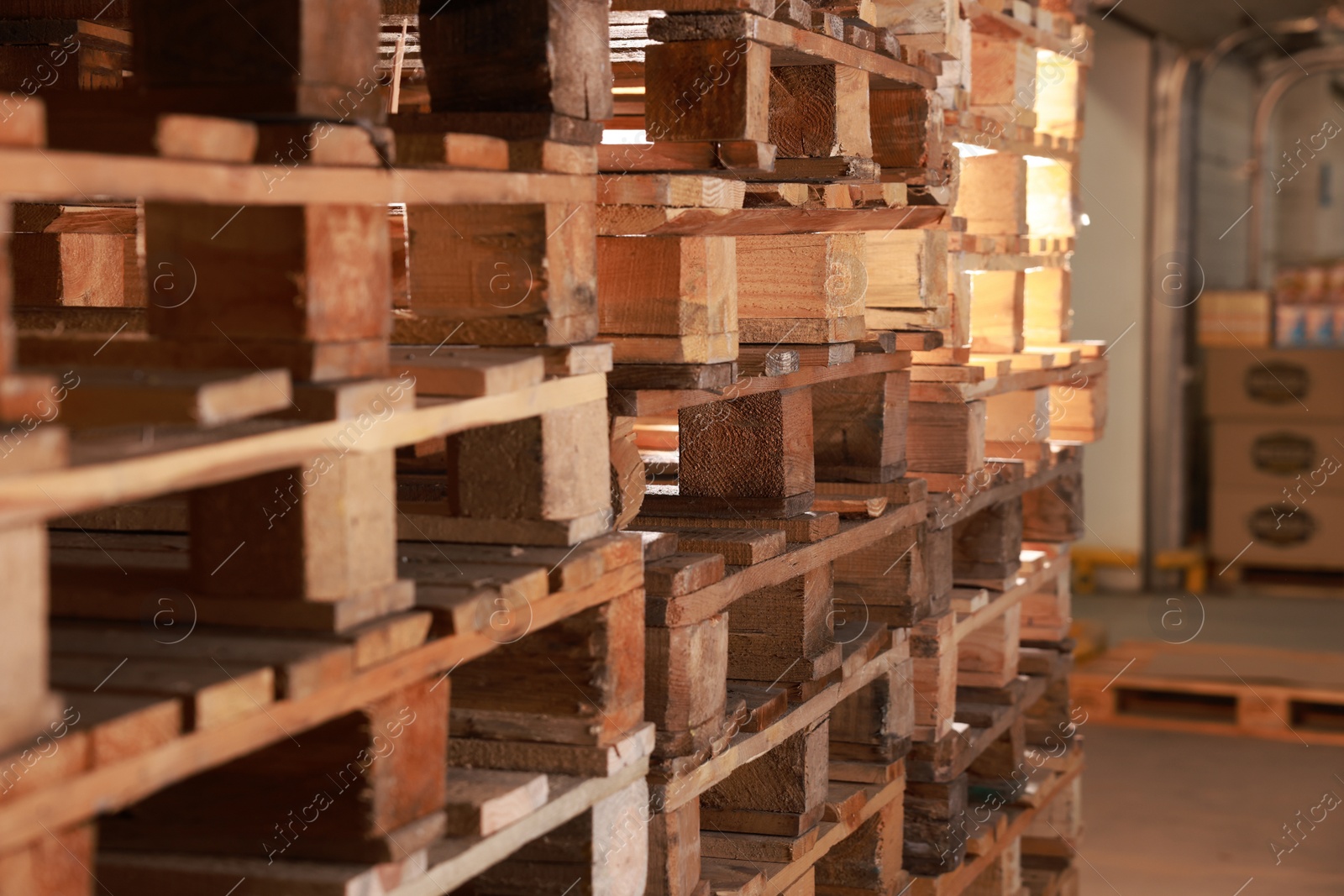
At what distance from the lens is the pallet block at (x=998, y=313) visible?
4910mm

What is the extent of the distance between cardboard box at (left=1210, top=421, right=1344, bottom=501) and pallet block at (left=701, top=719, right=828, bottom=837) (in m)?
8.46

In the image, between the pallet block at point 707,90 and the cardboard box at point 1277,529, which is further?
the cardboard box at point 1277,529

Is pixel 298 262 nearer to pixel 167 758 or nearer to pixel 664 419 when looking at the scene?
pixel 167 758

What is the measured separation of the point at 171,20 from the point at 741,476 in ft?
5.36

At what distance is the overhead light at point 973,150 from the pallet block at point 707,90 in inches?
Result: 64.4

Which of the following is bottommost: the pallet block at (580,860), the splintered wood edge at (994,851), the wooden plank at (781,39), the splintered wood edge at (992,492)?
the splintered wood edge at (994,851)

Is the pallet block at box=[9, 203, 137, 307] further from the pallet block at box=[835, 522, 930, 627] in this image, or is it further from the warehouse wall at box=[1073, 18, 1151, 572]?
the warehouse wall at box=[1073, 18, 1151, 572]

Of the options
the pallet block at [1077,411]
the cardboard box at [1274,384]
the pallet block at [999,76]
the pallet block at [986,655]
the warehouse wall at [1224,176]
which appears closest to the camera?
the pallet block at [999,76]

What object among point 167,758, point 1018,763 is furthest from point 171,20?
point 1018,763

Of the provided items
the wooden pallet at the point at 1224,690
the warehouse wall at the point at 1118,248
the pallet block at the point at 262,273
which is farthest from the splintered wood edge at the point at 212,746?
the warehouse wall at the point at 1118,248

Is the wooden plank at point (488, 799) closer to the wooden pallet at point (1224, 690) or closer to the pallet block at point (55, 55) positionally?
the pallet block at point (55, 55)

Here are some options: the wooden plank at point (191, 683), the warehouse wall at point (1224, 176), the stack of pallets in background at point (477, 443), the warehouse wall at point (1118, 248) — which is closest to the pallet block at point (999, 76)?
the stack of pallets in background at point (477, 443)

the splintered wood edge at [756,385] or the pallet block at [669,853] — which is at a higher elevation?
the splintered wood edge at [756,385]

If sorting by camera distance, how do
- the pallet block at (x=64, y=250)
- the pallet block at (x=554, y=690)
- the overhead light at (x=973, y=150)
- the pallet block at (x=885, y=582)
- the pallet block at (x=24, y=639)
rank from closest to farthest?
1. the pallet block at (x=24, y=639)
2. the pallet block at (x=554, y=690)
3. the pallet block at (x=64, y=250)
4. the pallet block at (x=885, y=582)
5. the overhead light at (x=973, y=150)
